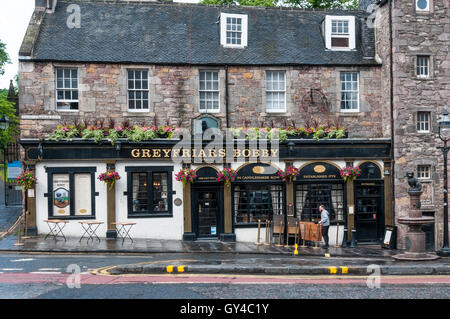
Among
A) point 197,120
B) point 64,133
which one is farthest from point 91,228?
point 197,120

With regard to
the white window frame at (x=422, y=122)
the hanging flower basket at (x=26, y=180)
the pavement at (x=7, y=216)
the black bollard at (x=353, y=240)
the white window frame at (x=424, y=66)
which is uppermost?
the white window frame at (x=424, y=66)

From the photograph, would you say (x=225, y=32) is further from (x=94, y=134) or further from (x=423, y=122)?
(x=423, y=122)

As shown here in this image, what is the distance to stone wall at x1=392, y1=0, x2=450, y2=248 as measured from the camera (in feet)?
72.8

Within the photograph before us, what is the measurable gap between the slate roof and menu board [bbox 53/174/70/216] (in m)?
4.88

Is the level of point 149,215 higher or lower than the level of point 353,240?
higher

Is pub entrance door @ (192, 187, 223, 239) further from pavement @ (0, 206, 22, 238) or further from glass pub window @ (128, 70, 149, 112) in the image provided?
pavement @ (0, 206, 22, 238)

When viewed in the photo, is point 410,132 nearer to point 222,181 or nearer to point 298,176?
point 298,176

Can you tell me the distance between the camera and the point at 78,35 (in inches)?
883

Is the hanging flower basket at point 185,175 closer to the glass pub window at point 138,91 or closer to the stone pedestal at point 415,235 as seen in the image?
the glass pub window at point 138,91

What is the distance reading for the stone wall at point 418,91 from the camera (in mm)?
22188

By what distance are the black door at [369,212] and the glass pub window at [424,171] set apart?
1696mm

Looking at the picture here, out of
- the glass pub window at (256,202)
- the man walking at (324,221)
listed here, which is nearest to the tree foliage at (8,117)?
the glass pub window at (256,202)

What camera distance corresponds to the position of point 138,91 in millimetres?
22062

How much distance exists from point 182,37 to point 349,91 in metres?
7.80
